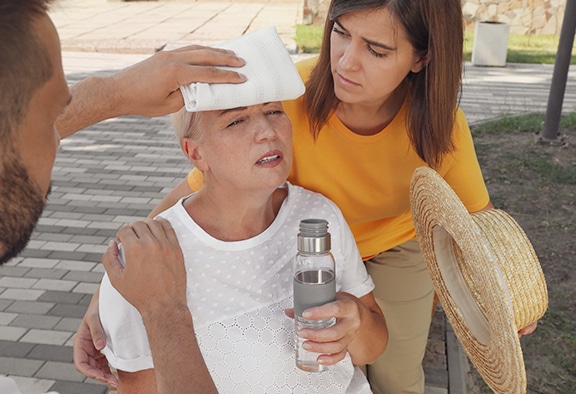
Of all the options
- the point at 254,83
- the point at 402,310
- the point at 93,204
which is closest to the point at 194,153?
the point at 254,83

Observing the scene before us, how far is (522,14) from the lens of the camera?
15.3 m

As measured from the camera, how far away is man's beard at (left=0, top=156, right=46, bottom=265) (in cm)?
144

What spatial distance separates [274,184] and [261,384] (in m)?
0.62

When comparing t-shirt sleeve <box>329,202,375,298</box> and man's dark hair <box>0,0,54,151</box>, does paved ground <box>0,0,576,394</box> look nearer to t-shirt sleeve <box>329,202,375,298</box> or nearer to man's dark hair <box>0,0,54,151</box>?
man's dark hair <box>0,0,54,151</box>

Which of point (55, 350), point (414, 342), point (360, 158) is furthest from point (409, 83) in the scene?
point (55, 350)

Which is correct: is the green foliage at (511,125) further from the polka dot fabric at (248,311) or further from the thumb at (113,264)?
the thumb at (113,264)

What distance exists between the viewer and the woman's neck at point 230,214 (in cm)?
221

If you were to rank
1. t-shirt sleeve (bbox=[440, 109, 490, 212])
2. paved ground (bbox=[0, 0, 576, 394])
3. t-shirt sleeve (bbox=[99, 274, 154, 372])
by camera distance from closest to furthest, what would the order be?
t-shirt sleeve (bbox=[99, 274, 154, 372]) → t-shirt sleeve (bbox=[440, 109, 490, 212]) → paved ground (bbox=[0, 0, 576, 394])

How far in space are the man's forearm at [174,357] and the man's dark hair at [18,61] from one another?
710mm

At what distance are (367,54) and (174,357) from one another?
128cm

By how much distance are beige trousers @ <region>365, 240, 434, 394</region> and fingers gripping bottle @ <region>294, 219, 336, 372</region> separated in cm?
133

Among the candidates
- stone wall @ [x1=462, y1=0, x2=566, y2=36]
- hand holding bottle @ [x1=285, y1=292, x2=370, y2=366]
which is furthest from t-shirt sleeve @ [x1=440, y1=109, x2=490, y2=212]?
stone wall @ [x1=462, y1=0, x2=566, y2=36]

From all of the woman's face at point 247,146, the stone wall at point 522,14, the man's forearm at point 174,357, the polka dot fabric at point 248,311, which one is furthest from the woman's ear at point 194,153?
the stone wall at point 522,14

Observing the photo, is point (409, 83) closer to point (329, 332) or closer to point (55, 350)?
point (329, 332)
